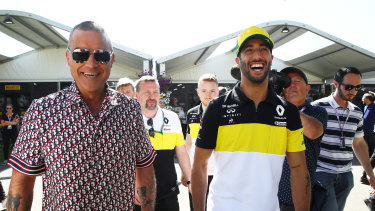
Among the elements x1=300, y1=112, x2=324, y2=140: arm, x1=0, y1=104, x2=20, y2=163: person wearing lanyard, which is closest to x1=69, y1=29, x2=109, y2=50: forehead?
x1=300, y1=112, x2=324, y2=140: arm

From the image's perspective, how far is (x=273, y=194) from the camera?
73.7 inches

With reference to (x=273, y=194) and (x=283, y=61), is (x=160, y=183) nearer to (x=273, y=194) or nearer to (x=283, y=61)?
(x=273, y=194)

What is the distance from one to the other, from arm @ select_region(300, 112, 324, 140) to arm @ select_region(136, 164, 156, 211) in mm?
1444

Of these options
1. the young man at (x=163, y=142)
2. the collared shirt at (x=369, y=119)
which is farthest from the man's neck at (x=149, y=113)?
the collared shirt at (x=369, y=119)

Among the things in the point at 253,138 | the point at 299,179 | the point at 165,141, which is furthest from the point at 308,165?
the point at 165,141

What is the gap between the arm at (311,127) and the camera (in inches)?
96.5

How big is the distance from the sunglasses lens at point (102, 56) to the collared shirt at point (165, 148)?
1.82m

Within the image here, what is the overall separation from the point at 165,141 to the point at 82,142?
197cm

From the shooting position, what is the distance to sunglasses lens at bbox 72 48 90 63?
1.59 meters

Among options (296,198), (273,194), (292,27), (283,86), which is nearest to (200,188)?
(273,194)

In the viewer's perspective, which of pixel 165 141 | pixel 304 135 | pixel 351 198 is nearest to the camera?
pixel 304 135

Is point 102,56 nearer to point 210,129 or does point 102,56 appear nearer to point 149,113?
point 210,129

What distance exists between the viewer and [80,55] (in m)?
1.59

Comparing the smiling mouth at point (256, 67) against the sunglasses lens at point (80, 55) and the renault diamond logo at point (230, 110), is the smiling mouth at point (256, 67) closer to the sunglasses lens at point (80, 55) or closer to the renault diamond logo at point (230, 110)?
the renault diamond logo at point (230, 110)
